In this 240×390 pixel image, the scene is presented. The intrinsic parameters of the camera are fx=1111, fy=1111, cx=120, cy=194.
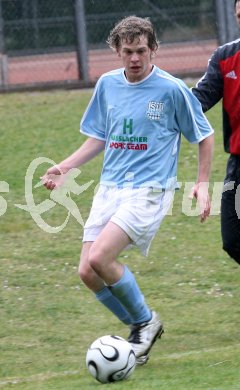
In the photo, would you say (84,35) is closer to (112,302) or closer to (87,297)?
(87,297)

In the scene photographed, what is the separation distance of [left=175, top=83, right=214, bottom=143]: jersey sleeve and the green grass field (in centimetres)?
131

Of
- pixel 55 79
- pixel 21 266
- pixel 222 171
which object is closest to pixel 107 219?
pixel 21 266

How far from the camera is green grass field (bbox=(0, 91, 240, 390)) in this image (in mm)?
6320

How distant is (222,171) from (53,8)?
4.37 m

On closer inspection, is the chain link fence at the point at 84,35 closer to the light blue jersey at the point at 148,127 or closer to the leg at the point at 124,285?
the light blue jersey at the point at 148,127

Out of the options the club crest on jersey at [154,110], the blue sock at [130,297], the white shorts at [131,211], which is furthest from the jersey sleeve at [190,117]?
the blue sock at [130,297]

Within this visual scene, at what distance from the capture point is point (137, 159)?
640cm

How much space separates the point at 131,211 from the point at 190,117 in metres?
0.67

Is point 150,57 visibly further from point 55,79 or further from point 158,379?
point 55,79

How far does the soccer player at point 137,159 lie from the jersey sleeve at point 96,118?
85 millimetres

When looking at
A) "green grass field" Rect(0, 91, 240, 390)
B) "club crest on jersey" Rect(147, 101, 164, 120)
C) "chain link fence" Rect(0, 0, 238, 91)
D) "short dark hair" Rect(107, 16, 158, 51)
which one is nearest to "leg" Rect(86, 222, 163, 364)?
"green grass field" Rect(0, 91, 240, 390)

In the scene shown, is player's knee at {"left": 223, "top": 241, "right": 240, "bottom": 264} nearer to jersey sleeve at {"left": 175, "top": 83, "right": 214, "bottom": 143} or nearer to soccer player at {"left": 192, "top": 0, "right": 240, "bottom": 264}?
soccer player at {"left": 192, "top": 0, "right": 240, "bottom": 264}

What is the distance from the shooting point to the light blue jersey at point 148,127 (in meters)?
6.42

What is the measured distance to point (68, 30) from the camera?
1507cm
